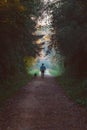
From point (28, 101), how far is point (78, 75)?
11.5 m

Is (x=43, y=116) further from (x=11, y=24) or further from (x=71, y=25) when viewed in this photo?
(x=71, y=25)

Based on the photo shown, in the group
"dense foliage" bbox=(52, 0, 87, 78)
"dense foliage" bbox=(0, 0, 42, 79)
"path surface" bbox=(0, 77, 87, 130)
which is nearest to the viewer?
"path surface" bbox=(0, 77, 87, 130)

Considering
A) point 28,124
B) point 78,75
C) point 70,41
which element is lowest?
point 28,124

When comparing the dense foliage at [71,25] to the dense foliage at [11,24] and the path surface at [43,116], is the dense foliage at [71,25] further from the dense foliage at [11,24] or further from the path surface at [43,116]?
the path surface at [43,116]

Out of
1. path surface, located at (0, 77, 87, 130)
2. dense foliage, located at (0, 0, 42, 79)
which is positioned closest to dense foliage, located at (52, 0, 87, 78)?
dense foliage, located at (0, 0, 42, 79)

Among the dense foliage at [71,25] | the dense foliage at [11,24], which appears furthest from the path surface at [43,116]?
the dense foliage at [71,25]

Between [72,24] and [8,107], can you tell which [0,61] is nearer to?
[72,24]

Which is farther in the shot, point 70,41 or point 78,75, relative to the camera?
point 78,75

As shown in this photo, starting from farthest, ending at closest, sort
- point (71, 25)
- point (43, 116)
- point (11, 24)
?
point (71, 25)
point (11, 24)
point (43, 116)

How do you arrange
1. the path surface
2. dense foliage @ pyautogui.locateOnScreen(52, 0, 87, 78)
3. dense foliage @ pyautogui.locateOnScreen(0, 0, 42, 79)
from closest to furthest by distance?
the path surface, dense foliage @ pyautogui.locateOnScreen(0, 0, 42, 79), dense foliage @ pyautogui.locateOnScreen(52, 0, 87, 78)

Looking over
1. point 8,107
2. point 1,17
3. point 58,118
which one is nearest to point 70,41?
point 1,17

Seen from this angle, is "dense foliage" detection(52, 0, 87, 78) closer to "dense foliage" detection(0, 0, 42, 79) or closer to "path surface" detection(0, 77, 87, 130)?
"dense foliage" detection(0, 0, 42, 79)

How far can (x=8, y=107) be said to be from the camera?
1495 cm

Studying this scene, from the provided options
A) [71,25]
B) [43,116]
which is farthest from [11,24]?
[43,116]
